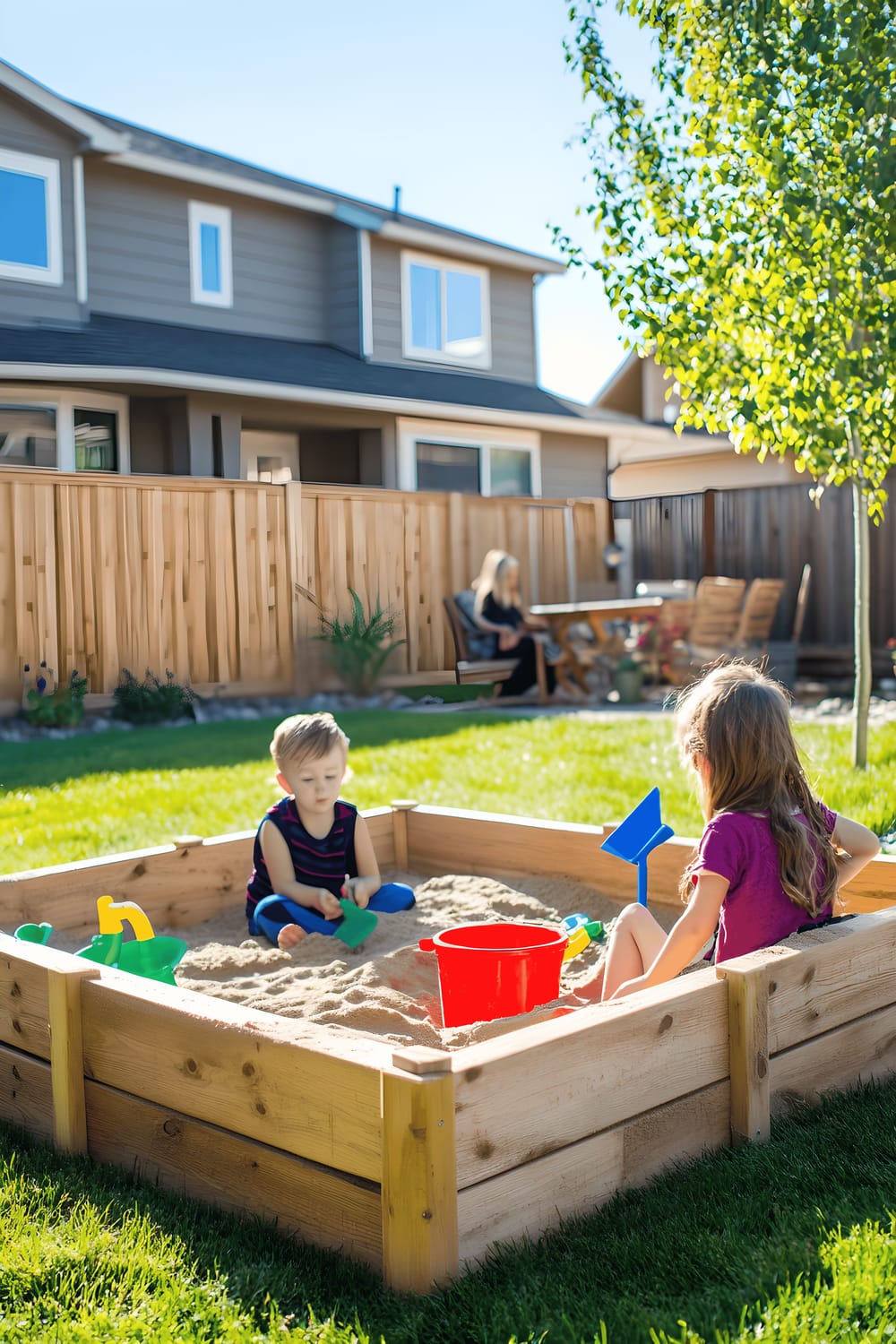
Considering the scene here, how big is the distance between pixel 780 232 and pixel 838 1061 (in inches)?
156

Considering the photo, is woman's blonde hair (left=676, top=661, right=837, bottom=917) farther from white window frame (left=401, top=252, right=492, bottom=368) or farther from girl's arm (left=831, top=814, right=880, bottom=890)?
white window frame (left=401, top=252, right=492, bottom=368)

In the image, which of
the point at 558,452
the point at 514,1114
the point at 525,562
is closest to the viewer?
the point at 514,1114

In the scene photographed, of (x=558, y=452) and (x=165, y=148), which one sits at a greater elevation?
(x=165, y=148)

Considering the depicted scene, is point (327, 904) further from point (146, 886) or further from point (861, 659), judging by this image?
point (861, 659)

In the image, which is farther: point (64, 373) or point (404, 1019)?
point (64, 373)

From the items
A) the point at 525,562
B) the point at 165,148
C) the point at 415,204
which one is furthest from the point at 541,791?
the point at 415,204

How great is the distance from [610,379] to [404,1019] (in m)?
25.3

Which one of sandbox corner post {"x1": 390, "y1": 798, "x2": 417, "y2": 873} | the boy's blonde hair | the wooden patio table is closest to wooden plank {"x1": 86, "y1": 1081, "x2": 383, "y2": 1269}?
the boy's blonde hair

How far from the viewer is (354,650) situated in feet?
41.6

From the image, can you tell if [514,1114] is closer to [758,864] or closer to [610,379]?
[758,864]

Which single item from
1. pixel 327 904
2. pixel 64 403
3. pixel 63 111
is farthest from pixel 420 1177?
pixel 63 111

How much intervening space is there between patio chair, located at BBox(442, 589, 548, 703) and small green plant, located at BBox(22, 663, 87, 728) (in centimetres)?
352

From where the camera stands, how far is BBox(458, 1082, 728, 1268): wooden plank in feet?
6.75

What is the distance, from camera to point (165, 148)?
629 inches
